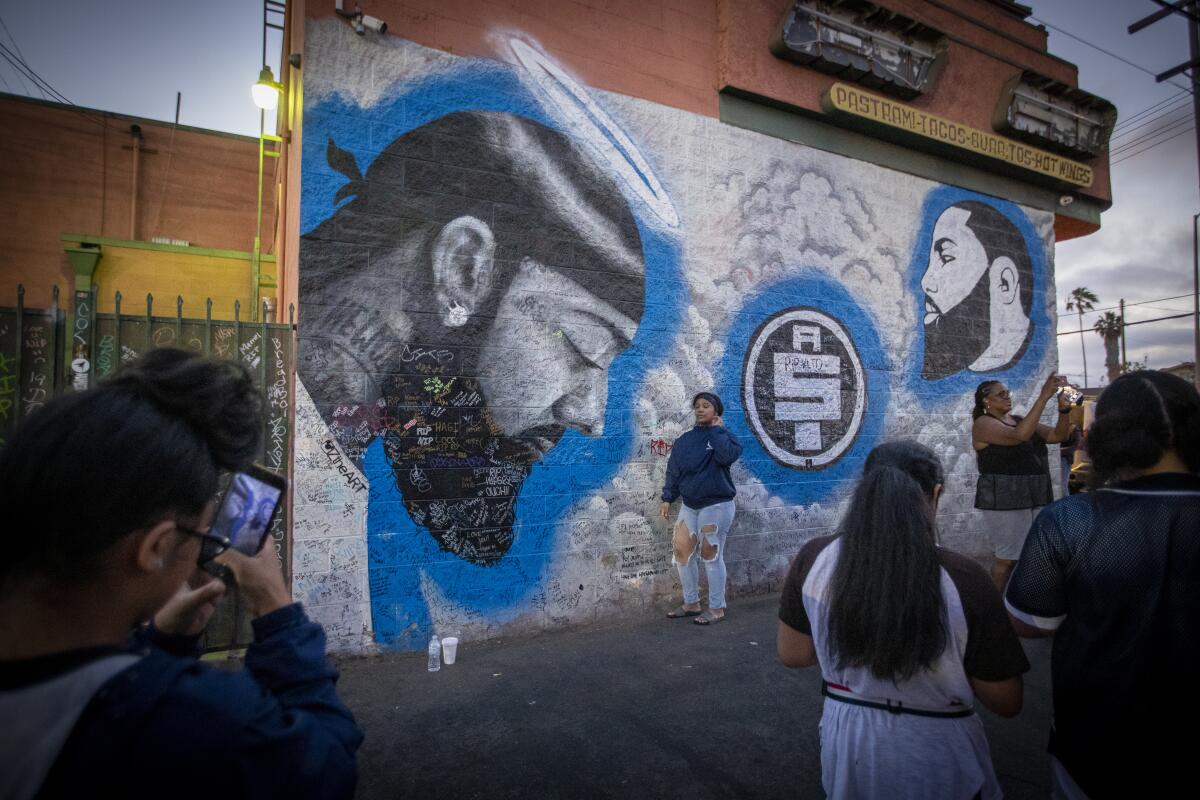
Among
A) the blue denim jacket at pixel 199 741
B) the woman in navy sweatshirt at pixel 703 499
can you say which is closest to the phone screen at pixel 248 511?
the blue denim jacket at pixel 199 741

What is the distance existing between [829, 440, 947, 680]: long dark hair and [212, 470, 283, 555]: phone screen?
4.66 feet

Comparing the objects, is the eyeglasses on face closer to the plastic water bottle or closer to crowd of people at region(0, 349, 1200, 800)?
crowd of people at region(0, 349, 1200, 800)

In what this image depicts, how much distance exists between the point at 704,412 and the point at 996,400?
2.26 m

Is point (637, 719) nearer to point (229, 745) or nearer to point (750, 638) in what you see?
point (750, 638)

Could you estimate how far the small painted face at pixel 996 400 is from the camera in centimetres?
491

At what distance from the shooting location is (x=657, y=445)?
5.45 m

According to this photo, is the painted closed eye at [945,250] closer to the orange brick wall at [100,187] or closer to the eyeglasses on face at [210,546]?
the eyeglasses on face at [210,546]

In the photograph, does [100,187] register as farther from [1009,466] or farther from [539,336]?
[1009,466]

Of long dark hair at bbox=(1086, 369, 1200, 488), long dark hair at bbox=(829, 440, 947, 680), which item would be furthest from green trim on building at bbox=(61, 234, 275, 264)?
long dark hair at bbox=(1086, 369, 1200, 488)

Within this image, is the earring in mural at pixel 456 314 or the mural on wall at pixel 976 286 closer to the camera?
the earring in mural at pixel 456 314

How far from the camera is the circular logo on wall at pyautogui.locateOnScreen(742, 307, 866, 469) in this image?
19.7 ft

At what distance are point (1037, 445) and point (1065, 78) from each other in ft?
21.1

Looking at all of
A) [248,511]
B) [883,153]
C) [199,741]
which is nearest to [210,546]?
[248,511]

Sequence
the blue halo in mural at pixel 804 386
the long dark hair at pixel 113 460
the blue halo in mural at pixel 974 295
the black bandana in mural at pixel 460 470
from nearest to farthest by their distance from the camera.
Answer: the long dark hair at pixel 113 460
the black bandana in mural at pixel 460 470
the blue halo in mural at pixel 804 386
the blue halo in mural at pixel 974 295
